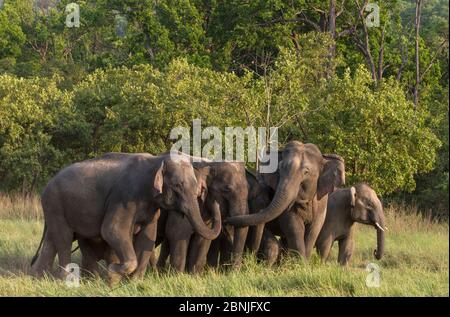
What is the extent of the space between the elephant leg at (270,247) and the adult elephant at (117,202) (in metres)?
1.66

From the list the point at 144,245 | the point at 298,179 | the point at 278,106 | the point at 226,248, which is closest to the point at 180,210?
the point at 144,245

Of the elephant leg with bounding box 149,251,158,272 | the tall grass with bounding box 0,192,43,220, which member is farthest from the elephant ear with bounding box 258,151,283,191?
the tall grass with bounding box 0,192,43,220

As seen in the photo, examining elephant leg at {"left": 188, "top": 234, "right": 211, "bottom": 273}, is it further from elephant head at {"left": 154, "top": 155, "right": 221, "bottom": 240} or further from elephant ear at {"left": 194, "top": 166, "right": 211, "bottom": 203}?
elephant head at {"left": 154, "top": 155, "right": 221, "bottom": 240}

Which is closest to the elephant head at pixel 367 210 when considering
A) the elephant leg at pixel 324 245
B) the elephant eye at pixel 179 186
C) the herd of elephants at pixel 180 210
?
the herd of elephants at pixel 180 210

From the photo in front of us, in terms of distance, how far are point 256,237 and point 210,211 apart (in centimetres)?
95

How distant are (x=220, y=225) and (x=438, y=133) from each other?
1393 centimetres

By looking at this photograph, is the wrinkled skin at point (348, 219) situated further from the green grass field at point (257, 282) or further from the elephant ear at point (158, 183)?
the elephant ear at point (158, 183)

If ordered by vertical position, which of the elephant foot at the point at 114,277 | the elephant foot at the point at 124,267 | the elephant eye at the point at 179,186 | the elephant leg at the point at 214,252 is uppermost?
the elephant eye at the point at 179,186

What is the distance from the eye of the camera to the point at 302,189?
12.3m

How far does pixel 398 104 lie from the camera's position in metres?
21.0

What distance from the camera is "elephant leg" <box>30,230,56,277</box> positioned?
11547 mm

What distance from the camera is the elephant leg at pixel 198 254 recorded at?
11.7 metres
